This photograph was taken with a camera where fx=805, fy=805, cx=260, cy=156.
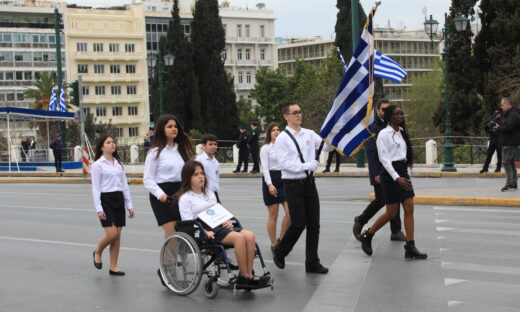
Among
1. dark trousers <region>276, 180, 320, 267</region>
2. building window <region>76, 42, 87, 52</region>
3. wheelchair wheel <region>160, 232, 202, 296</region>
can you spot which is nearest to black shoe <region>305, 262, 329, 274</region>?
dark trousers <region>276, 180, 320, 267</region>

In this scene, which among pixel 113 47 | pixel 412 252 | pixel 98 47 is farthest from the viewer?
pixel 113 47

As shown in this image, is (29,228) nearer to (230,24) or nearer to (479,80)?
(479,80)

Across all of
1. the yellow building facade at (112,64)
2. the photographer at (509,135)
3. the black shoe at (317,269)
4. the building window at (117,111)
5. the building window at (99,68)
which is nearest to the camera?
the black shoe at (317,269)

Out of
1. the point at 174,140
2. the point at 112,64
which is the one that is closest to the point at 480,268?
the point at 174,140

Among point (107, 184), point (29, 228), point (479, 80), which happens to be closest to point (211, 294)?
Result: point (107, 184)

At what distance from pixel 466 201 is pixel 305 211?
7923 mm

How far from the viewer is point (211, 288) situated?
7.73 metres

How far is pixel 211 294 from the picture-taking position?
7.74 m

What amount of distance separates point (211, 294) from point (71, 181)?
80.1 ft

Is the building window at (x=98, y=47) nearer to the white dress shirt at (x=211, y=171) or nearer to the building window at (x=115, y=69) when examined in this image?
the building window at (x=115, y=69)

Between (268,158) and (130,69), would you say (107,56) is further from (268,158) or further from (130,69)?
(268,158)

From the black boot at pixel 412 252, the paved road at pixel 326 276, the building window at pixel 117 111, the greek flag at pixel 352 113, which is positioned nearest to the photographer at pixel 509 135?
the paved road at pixel 326 276

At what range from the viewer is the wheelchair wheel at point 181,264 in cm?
761

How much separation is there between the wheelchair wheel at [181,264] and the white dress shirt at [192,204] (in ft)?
0.74
